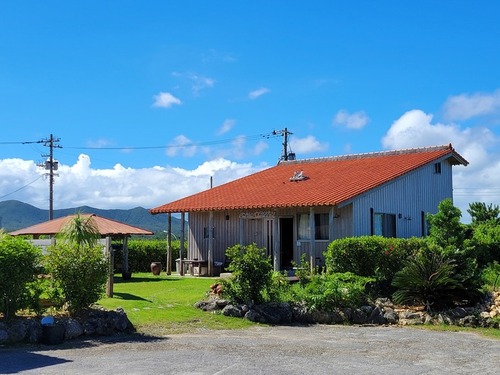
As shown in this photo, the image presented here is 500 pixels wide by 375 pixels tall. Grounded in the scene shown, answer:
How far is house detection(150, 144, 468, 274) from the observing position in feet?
78.8

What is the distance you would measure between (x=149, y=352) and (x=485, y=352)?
6334 millimetres

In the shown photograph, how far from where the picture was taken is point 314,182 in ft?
88.4

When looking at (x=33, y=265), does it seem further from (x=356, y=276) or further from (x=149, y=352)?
(x=356, y=276)

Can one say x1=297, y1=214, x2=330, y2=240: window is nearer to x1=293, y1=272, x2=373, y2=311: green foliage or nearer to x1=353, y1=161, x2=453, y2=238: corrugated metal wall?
x1=353, y1=161, x2=453, y2=238: corrugated metal wall

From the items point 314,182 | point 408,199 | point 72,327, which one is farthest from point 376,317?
point 408,199

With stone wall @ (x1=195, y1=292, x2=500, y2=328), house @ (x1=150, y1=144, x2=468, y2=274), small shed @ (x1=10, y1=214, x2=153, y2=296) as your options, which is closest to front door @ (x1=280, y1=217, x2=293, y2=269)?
house @ (x1=150, y1=144, x2=468, y2=274)

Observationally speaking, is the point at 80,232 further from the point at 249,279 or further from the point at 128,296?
the point at 249,279

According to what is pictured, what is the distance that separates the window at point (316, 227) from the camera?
80.6ft

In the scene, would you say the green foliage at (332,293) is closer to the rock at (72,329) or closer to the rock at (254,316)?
the rock at (254,316)

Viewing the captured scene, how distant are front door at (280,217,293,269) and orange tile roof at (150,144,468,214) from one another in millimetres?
1282

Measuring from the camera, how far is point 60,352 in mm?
11641

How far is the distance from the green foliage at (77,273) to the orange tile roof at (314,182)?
33.5 feet

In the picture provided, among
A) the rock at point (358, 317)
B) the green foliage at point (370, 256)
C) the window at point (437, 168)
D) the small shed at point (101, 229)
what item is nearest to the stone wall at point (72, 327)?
the rock at point (358, 317)

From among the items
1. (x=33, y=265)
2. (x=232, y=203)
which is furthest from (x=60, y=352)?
(x=232, y=203)
